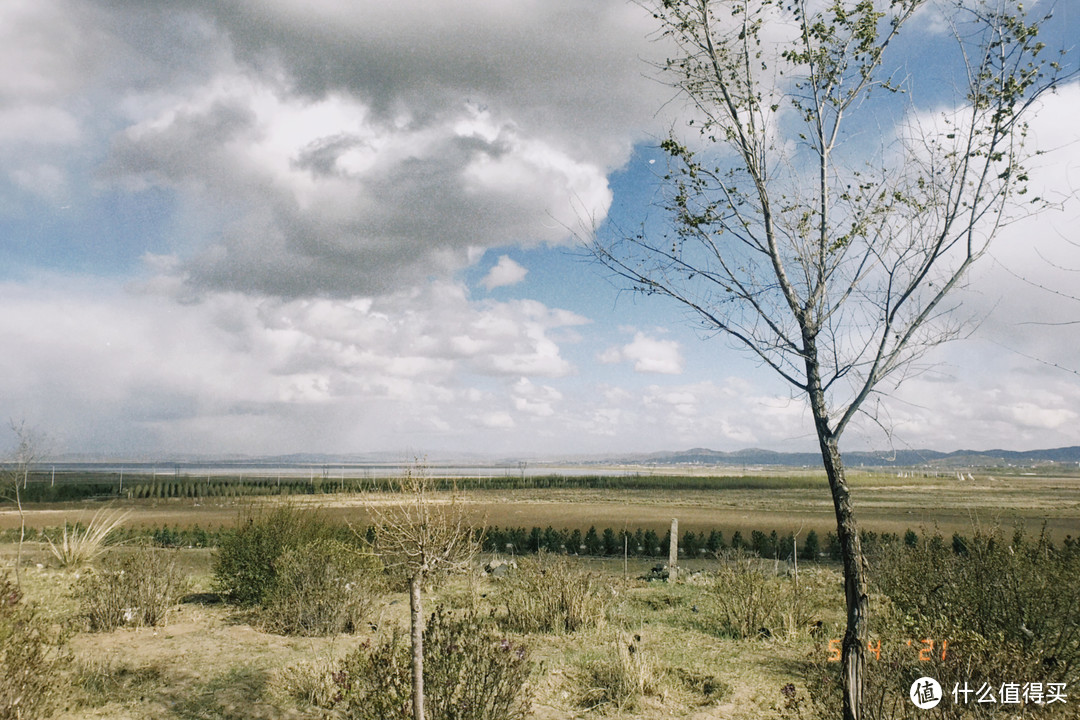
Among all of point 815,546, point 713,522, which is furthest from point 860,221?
point 713,522

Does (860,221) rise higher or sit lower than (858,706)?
higher

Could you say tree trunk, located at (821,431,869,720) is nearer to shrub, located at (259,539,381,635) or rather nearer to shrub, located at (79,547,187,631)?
shrub, located at (259,539,381,635)

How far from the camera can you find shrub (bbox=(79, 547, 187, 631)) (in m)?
8.73

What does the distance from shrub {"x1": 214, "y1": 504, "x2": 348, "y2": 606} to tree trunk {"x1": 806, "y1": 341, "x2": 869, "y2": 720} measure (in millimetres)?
8517

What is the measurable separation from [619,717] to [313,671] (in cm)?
301

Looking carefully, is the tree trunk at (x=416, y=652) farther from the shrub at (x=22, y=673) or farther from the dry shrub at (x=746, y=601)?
the dry shrub at (x=746, y=601)

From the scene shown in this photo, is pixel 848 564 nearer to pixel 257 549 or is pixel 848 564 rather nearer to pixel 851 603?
pixel 851 603

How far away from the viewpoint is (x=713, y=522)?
114 ft

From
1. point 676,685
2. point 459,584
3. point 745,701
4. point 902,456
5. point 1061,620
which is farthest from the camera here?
point 459,584

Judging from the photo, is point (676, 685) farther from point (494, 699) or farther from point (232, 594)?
point (232, 594)

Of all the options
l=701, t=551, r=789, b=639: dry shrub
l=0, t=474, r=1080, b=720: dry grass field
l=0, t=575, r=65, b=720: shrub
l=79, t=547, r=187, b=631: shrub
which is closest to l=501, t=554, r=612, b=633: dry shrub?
l=0, t=474, r=1080, b=720: dry grass field

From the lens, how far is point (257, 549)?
10406 mm

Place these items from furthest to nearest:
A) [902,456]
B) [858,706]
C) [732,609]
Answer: [732,609], [902,456], [858,706]

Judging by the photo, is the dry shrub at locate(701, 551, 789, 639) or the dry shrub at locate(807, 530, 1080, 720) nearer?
the dry shrub at locate(807, 530, 1080, 720)
